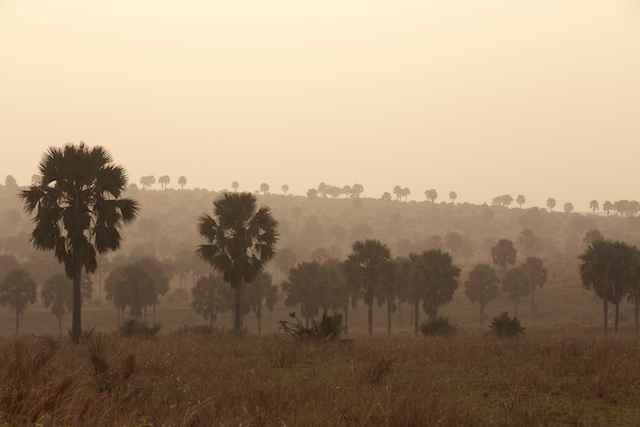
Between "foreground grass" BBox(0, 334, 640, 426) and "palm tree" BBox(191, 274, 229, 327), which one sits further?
"palm tree" BBox(191, 274, 229, 327)

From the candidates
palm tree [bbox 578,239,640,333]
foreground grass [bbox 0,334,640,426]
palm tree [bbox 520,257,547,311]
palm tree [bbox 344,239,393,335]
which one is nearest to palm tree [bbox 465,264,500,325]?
palm tree [bbox 520,257,547,311]

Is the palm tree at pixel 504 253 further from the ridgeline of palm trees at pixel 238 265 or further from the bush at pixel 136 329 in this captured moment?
the bush at pixel 136 329

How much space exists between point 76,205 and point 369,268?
115 ft

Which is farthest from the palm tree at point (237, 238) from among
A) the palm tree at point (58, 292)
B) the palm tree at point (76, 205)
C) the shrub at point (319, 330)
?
the palm tree at point (58, 292)

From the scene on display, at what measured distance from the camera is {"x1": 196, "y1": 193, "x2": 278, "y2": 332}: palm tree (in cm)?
3728

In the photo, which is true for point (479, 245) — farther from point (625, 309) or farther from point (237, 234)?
point (237, 234)

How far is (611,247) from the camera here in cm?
5534


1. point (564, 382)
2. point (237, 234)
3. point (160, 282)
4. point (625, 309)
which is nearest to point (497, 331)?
point (237, 234)

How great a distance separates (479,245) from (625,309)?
292 ft

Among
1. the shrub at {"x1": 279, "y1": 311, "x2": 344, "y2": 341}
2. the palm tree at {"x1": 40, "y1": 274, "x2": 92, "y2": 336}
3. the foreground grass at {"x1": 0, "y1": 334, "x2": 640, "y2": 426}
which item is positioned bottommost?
the palm tree at {"x1": 40, "y1": 274, "x2": 92, "y2": 336}

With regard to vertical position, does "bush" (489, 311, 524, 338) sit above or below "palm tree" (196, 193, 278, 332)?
below

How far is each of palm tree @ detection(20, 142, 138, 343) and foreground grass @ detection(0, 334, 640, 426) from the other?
11.9m

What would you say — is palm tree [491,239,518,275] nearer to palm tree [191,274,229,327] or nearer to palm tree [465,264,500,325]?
palm tree [465,264,500,325]

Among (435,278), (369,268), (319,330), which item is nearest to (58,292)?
(369,268)
